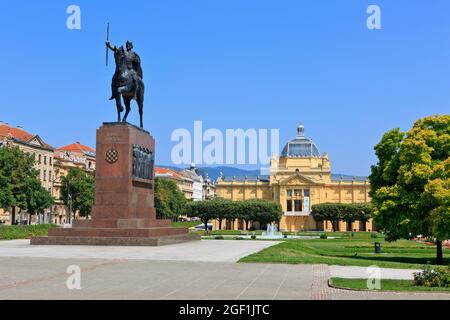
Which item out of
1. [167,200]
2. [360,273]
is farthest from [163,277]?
[167,200]

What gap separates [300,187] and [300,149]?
13755mm

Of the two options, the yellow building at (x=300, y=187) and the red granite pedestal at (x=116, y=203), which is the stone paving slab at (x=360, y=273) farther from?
the yellow building at (x=300, y=187)

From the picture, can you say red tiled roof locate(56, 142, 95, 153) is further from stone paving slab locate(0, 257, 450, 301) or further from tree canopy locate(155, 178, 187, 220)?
stone paving slab locate(0, 257, 450, 301)

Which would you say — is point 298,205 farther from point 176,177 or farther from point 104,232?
point 104,232

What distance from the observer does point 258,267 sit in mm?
22453

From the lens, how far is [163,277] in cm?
1808

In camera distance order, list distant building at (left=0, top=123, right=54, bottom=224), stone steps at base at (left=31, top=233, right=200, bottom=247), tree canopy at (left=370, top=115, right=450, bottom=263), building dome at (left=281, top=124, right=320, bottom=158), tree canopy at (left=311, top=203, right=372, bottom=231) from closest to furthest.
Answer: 1. stone steps at base at (left=31, top=233, right=200, bottom=247)
2. tree canopy at (left=370, top=115, right=450, bottom=263)
3. distant building at (left=0, top=123, right=54, bottom=224)
4. tree canopy at (left=311, top=203, right=372, bottom=231)
5. building dome at (left=281, top=124, right=320, bottom=158)

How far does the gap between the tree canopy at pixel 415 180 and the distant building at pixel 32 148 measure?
6831 cm

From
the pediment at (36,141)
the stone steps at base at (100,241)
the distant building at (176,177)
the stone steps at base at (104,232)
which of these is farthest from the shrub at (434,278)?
the distant building at (176,177)

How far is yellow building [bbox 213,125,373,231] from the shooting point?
13838 centimetres

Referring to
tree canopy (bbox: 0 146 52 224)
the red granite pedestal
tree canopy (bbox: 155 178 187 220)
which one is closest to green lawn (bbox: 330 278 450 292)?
the red granite pedestal

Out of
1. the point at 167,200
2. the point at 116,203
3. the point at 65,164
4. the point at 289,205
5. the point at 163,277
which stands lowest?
the point at 163,277

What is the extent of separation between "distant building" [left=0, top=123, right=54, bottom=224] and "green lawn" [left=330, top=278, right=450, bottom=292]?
265ft
